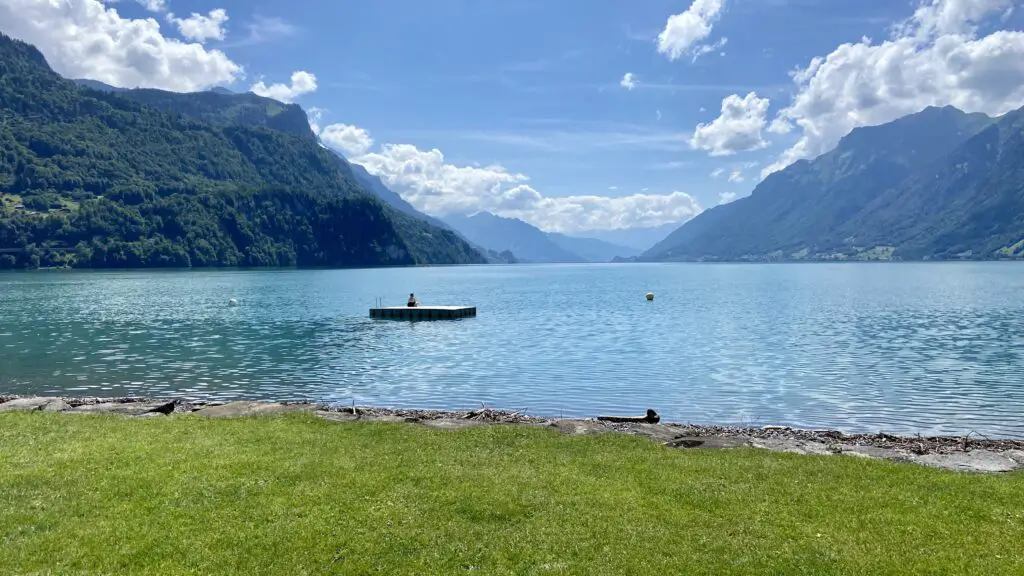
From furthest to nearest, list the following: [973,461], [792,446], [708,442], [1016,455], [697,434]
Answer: [697,434] → [792,446] → [708,442] → [1016,455] → [973,461]

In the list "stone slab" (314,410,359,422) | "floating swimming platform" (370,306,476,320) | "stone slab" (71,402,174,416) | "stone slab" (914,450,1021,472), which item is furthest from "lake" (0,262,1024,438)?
"stone slab" (914,450,1021,472)

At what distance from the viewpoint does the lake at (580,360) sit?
3775 cm

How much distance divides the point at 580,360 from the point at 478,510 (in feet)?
130

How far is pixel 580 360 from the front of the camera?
54.2m

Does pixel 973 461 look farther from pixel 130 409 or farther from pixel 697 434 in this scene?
pixel 130 409

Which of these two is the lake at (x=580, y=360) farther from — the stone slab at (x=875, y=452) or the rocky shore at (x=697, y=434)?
the stone slab at (x=875, y=452)

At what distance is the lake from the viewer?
37750mm

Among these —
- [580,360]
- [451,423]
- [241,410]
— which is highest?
[451,423]

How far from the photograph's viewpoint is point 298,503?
50.4 feet

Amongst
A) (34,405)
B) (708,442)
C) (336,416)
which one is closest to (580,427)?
(708,442)

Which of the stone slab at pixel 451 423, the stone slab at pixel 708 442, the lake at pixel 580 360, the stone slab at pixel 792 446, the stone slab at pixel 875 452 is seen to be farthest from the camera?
the lake at pixel 580 360

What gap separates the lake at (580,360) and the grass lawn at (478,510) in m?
16.7

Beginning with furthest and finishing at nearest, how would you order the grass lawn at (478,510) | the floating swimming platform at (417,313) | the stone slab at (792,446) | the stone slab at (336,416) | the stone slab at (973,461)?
the floating swimming platform at (417,313) < the stone slab at (336,416) < the stone slab at (792,446) < the stone slab at (973,461) < the grass lawn at (478,510)

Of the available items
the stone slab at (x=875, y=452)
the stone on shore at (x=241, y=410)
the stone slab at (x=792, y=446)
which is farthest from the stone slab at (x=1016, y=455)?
the stone on shore at (x=241, y=410)
